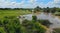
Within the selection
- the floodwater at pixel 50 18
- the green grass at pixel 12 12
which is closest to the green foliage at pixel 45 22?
the floodwater at pixel 50 18

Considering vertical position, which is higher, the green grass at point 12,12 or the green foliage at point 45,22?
the green grass at point 12,12

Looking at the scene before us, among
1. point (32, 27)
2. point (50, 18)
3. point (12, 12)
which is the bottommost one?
point (32, 27)

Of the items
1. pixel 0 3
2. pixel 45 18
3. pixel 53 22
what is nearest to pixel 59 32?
pixel 53 22

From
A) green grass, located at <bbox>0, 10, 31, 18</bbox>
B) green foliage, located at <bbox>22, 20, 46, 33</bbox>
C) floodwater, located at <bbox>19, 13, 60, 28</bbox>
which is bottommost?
green foliage, located at <bbox>22, 20, 46, 33</bbox>

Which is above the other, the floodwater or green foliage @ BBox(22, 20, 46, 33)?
the floodwater

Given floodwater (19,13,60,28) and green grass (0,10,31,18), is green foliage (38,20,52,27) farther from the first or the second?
green grass (0,10,31,18)

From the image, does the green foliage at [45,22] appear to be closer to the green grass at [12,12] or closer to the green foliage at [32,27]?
the green foliage at [32,27]

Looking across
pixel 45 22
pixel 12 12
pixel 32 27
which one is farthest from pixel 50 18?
pixel 12 12

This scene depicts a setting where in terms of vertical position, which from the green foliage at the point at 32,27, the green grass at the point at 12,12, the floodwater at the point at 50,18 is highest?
the green grass at the point at 12,12

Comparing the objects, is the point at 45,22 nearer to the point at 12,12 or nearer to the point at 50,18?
the point at 50,18

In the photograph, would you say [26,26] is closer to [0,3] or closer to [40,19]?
[40,19]

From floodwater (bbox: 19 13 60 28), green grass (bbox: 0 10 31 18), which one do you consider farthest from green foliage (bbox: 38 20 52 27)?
green grass (bbox: 0 10 31 18)
